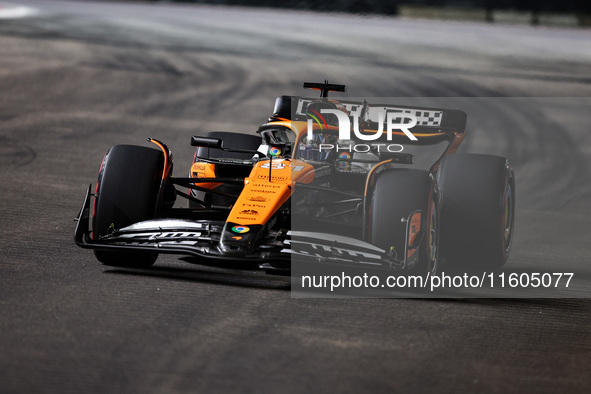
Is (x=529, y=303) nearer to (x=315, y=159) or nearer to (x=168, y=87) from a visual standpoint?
(x=315, y=159)

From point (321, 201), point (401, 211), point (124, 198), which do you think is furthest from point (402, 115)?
point (124, 198)

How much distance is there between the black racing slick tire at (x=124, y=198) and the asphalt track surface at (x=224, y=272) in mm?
151

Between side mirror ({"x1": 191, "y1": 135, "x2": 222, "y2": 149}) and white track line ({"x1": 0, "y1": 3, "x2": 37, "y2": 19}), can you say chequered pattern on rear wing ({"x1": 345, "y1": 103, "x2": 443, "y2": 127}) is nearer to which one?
side mirror ({"x1": 191, "y1": 135, "x2": 222, "y2": 149})

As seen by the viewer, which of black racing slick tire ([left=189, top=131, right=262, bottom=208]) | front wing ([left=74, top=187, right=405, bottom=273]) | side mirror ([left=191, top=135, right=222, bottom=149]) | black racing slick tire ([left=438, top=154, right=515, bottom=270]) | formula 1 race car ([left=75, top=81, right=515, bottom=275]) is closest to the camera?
front wing ([left=74, top=187, right=405, bottom=273])

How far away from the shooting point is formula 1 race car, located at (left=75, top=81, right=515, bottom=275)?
248 inches

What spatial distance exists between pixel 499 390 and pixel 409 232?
1741 millimetres

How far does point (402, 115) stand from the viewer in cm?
759

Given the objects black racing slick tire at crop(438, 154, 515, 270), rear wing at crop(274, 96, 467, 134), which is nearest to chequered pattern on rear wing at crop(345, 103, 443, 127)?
rear wing at crop(274, 96, 467, 134)

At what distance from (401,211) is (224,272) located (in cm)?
139

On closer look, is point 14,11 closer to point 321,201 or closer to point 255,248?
point 321,201

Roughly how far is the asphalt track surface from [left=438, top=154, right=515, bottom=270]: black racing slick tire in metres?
0.44

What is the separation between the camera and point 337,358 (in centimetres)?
506

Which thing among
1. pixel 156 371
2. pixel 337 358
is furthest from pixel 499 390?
pixel 156 371

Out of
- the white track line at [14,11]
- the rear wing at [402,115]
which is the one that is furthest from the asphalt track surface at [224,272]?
the white track line at [14,11]
